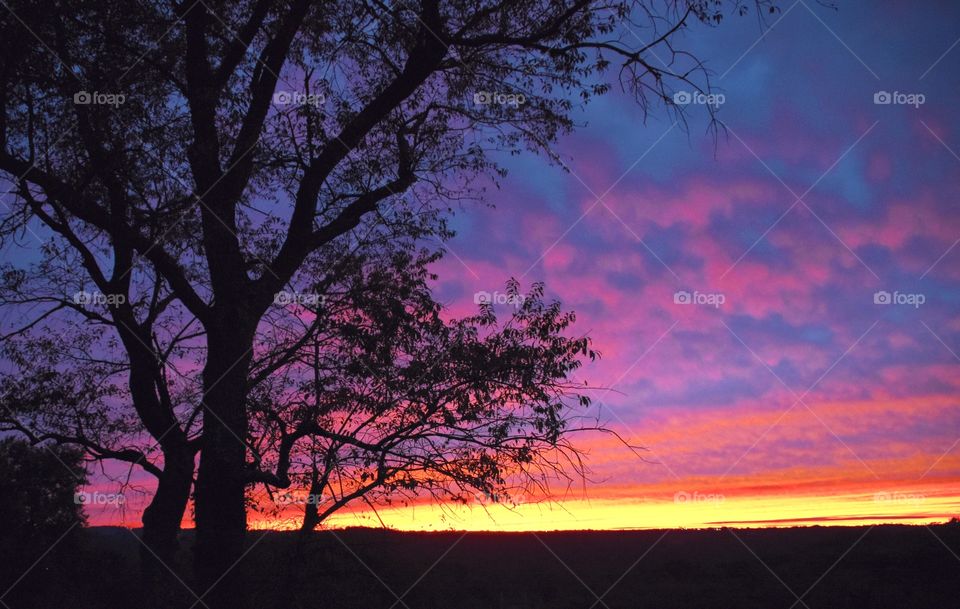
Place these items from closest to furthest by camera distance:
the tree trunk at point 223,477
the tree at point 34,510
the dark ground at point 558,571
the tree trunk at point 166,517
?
the tree trunk at point 223,477 < the dark ground at point 558,571 < the tree trunk at point 166,517 < the tree at point 34,510

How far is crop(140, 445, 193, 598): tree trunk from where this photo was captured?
42.0ft

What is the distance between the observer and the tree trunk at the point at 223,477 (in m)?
9.09

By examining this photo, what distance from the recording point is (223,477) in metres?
9.34

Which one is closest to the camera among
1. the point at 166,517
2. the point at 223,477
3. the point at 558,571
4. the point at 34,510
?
the point at 223,477

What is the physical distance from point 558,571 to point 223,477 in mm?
46523

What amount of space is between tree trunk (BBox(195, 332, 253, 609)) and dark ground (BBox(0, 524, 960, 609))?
789 millimetres

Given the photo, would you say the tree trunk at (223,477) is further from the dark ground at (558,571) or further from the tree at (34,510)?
the tree at (34,510)

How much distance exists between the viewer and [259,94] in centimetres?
1061

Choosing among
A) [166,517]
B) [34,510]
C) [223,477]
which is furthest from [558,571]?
[223,477]

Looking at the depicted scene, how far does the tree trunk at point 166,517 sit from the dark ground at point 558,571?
0.41 metres

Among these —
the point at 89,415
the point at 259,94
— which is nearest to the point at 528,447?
the point at 259,94

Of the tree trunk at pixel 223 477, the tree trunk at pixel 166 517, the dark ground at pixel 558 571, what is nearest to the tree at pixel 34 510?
the dark ground at pixel 558 571

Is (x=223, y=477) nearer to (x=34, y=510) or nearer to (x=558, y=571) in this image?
(x=34, y=510)

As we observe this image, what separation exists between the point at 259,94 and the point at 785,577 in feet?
132
